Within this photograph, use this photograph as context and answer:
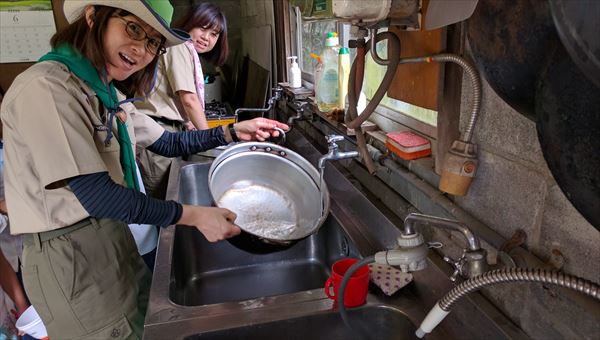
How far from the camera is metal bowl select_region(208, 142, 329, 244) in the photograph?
153 centimetres

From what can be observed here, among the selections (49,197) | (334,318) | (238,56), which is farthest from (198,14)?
(238,56)

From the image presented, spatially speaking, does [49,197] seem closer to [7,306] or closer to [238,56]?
[7,306]

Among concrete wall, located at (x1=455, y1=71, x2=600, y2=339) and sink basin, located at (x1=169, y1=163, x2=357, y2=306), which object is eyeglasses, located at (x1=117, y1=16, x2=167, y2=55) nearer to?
sink basin, located at (x1=169, y1=163, x2=357, y2=306)

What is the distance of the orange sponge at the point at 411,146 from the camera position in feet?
4.01

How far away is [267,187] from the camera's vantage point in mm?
1694

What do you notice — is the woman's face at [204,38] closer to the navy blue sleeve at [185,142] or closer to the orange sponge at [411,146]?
the navy blue sleeve at [185,142]

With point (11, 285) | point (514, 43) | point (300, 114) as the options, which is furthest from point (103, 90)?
point (11, 285)

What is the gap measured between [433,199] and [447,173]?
20cm

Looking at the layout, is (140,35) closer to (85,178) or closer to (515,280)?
(85,178)

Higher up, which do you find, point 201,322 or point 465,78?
point 465,78

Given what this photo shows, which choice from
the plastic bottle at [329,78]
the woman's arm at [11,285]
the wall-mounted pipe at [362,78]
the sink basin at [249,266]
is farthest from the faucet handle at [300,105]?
the woman's arm at [11,285]

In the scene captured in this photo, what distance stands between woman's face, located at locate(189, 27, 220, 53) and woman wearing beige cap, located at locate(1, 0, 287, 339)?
1515 mm

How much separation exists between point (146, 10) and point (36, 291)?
3.15 ft

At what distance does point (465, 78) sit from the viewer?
0.97 m
